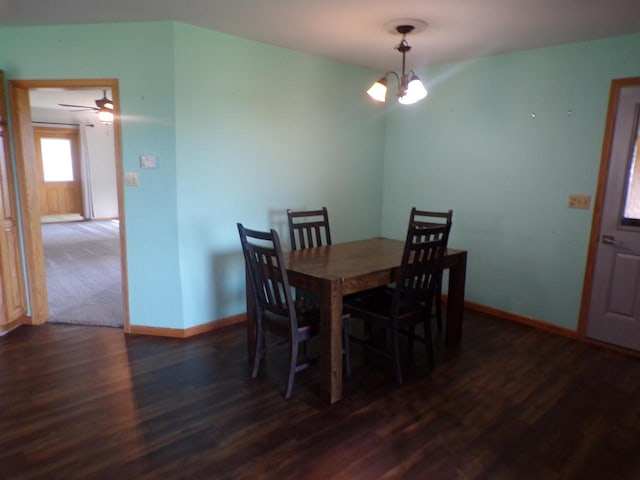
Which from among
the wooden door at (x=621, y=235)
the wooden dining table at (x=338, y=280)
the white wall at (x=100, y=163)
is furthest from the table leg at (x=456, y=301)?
the white wall at (x=100, y=163)

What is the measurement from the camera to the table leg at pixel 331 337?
2.25 meters

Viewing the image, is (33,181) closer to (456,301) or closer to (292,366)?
(292,366)

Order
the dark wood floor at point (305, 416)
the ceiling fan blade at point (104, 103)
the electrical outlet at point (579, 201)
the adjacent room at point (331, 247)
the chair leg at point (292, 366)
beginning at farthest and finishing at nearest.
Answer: the ceiling fan blade at point (104, 103) < the electrical outlet at point (579, 201) < the chair leg at point (292, 366) < the adjacent room at point (331, 247) < the dark wood floor at point (305, 416)

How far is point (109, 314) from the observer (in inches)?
145

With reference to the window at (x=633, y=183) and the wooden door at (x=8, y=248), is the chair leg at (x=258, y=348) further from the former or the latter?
the window at (x=633, y=183)

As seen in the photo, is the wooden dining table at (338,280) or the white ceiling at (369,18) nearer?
the wooden dining table at (338,280)

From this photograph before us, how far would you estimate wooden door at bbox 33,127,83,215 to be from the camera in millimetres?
8805

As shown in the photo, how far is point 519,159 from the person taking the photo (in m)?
3.57

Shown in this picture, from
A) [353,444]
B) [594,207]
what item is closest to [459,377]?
[353,444]

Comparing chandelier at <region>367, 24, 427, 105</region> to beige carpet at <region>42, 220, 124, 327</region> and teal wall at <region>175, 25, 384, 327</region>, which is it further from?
beige carpet at <region>42, 220, 124, 327</region>

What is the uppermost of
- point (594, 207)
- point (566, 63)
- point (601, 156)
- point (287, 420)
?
point (566, 63)

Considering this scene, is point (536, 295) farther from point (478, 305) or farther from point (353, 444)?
point (353, 444)

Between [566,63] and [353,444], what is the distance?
330cm

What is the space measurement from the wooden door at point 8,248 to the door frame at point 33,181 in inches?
2.1
